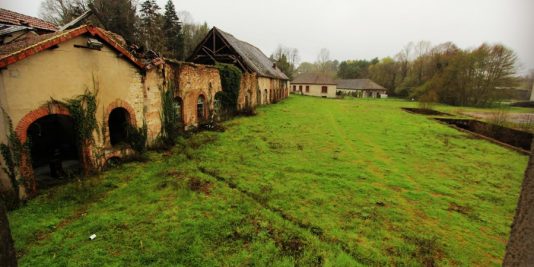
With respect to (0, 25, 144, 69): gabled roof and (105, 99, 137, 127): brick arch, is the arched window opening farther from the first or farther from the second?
(0, 25, 144, 69): gabled roof

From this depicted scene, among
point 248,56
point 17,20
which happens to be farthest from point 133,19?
point 17,20

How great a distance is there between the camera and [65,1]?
36438 millimetres

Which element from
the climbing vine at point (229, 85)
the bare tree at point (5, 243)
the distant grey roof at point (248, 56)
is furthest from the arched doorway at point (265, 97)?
the bare tree at point (5, 243)

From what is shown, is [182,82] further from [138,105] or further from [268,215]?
[268,215]

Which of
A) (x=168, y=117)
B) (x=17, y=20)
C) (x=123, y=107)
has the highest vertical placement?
(x=17, y=20)

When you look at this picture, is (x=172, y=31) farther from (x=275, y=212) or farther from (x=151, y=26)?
(x=275, y=212)

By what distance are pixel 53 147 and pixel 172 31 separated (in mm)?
41153

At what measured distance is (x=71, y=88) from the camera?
25.1 ft

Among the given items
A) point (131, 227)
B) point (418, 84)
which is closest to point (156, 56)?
point (131, 227)

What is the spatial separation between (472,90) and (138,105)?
5406 cm

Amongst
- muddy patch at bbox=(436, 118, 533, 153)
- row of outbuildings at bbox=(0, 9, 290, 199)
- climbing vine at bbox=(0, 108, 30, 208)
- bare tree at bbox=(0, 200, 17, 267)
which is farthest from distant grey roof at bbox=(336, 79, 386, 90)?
bare tree at bbox=(0, 200, 17, 267)

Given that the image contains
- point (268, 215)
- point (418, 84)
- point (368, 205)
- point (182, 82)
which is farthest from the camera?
point (418, 84)

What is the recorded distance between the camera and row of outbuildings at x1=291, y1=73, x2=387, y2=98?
54.7 metres

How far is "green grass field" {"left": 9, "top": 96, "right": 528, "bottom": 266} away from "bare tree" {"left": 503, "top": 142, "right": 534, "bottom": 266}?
3.70m
